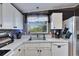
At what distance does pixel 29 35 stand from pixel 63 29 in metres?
1.10

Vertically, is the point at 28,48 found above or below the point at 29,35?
below

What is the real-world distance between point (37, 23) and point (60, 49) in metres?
1.22

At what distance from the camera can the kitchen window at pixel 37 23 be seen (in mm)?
4145

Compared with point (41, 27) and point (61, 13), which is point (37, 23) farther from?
point (61, 13)

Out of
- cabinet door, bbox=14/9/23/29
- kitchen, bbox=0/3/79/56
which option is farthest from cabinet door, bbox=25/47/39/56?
cabinet door, bbox=14/9/23/29

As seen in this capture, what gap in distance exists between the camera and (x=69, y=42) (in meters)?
3.46

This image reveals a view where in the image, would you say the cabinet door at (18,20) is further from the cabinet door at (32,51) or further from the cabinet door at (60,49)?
the cabinet door at (60,49)

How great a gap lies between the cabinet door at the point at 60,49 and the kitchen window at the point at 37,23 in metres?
0.92

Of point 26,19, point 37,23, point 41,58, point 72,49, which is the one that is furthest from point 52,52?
point 41,58

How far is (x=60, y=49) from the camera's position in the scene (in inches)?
133

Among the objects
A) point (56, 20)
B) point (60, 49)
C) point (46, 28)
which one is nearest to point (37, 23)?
point (46, 28)

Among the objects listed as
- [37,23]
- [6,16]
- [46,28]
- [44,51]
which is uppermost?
[6,16]

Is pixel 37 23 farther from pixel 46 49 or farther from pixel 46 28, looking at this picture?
pixel 46 49

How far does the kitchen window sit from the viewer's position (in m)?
4.14
